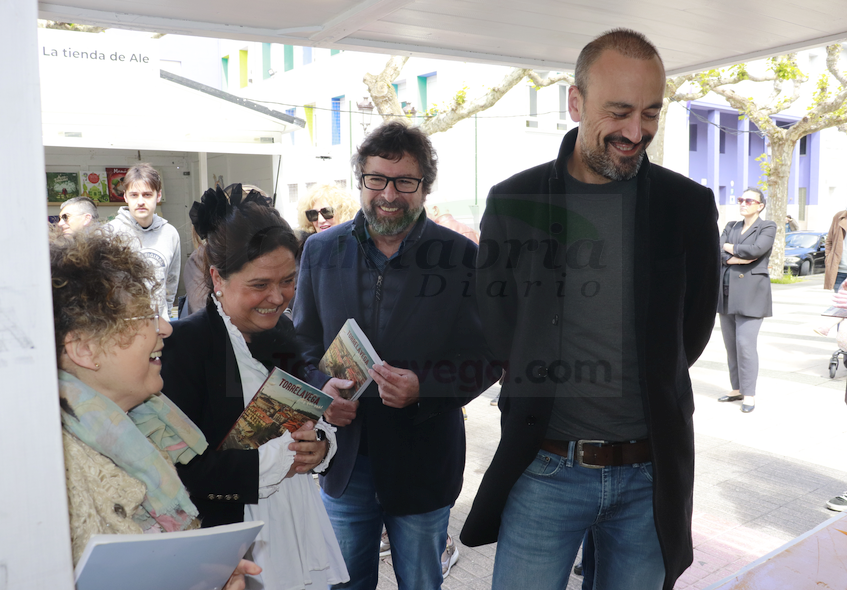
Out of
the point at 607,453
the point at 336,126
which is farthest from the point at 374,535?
the point at 336,126

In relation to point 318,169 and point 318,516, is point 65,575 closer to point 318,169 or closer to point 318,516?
point 318,516

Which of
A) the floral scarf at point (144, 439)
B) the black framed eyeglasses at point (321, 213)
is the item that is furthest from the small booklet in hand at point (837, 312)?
the floral scarf at point (144, 439)

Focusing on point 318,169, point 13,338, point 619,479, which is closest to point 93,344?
point 13,338

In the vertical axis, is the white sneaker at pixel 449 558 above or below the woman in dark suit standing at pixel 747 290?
below

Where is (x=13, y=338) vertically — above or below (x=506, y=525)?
above

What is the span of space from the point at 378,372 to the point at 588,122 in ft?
3.31

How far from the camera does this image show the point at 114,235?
143 centimetres

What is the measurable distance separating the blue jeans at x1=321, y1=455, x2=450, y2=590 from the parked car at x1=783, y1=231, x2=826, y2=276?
71.2 feet

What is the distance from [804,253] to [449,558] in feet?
69.9

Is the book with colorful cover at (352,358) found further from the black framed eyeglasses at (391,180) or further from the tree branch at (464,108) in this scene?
the tree branch at (464,108)

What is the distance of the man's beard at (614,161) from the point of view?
1.93 m

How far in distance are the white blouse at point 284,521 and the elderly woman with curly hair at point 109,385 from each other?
1.20 ft

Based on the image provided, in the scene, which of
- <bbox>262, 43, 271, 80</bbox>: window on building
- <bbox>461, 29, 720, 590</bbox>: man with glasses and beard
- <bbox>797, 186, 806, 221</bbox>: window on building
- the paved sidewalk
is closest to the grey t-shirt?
<bbox>461, 29, 720, 590</bbox>: man with glasses and beard

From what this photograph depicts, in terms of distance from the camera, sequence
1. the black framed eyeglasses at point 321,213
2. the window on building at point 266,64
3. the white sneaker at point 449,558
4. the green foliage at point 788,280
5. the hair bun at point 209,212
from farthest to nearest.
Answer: the window on building at point 266,64 < the green foliage at point 788,280 < the black framed eyeglasses at point 321,213 < the white sneaker at point 449,558 < the hair bun at point 209,212
